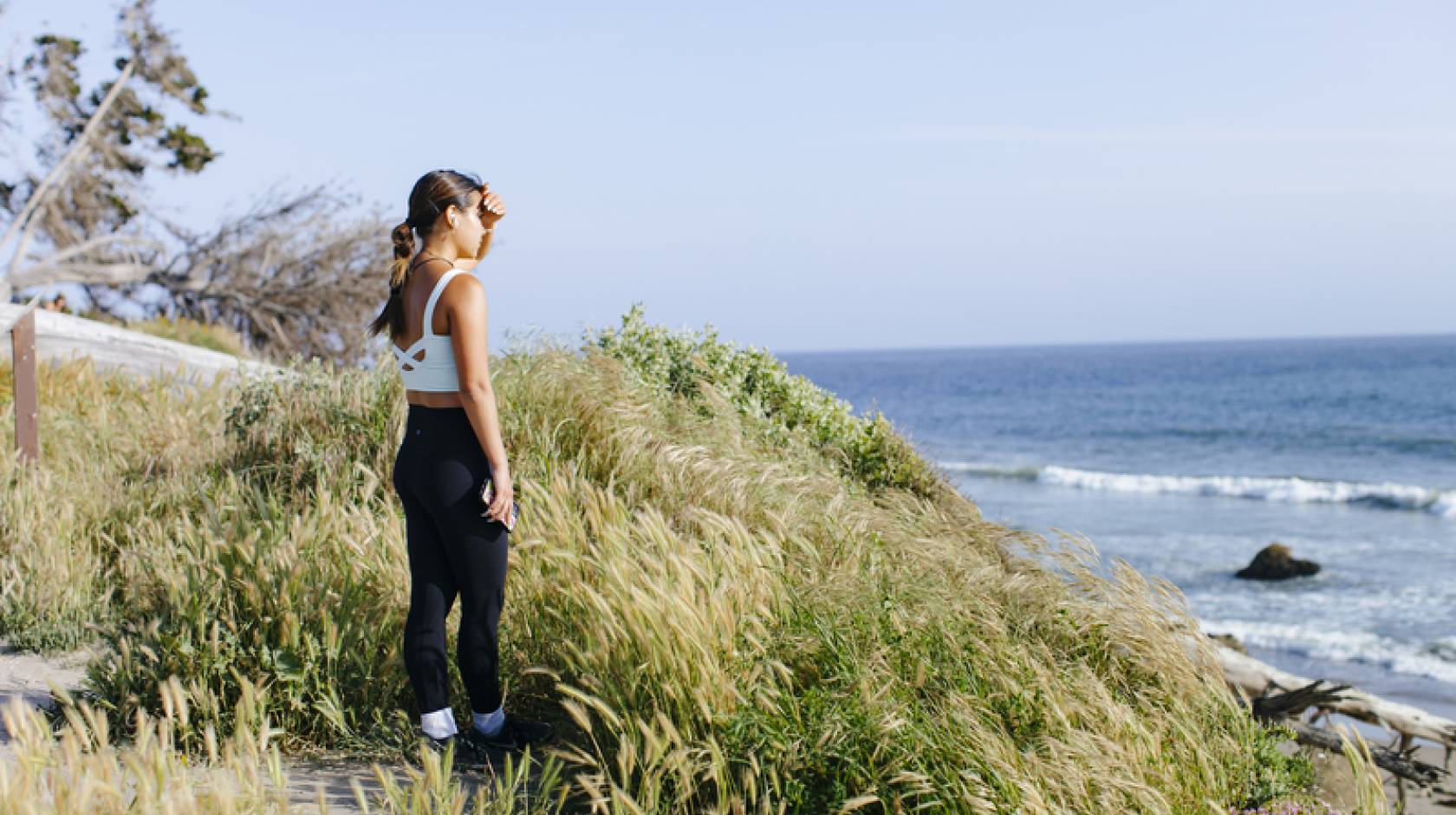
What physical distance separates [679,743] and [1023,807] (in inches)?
39.9

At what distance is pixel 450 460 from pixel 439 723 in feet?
3.17

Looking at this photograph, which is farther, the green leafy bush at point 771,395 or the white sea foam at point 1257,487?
the white sea foam at point 1257,487

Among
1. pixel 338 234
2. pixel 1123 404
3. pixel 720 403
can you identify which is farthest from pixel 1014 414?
pixel 720 403

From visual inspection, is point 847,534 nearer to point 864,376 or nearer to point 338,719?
point 338,719

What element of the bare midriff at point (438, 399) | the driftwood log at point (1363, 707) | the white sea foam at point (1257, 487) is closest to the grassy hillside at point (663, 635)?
the bare midriff at point (438, 399)

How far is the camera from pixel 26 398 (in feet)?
25.0

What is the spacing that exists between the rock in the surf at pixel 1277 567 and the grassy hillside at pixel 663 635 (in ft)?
42.6

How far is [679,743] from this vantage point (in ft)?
10.9

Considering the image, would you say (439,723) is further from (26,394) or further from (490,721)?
(26,394)

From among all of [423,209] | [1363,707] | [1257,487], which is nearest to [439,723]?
[423,209]

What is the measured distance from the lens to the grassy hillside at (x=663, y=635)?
136 inches

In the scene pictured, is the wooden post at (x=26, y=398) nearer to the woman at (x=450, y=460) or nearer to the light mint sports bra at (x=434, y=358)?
the woman at (x=450, y=460)

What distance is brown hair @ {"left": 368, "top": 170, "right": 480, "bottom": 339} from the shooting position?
152 inches

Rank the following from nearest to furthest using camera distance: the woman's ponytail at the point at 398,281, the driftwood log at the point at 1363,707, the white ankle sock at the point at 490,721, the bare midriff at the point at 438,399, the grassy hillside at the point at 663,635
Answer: the grassy hillside at the point at 663,635 < the bare midriff at the point at 438,399 < the woman's ponytail at the point at 398,281 < the white ankle sock at the point at 490,721 < the driftwood log at the point at 1363,707
